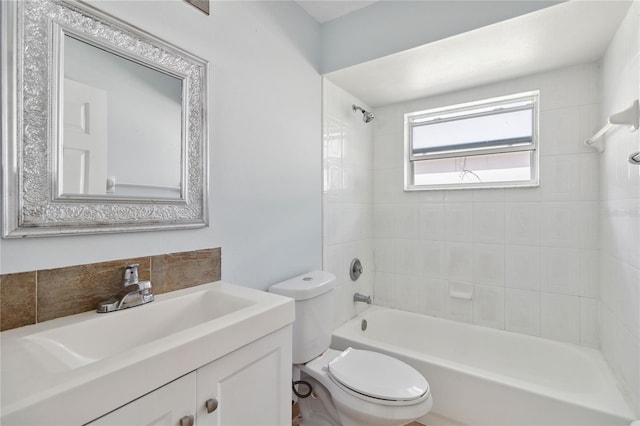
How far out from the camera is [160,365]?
640mm

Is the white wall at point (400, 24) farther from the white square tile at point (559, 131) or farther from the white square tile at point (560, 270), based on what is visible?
the white square tile at point (560, 270)

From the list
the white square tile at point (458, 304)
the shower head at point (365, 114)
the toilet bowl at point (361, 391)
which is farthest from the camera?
the shower head at point (365, 114)

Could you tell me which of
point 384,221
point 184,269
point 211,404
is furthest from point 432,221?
point 211,404

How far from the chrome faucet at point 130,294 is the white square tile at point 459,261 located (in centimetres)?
203

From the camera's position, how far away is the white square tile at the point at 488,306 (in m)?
2.07

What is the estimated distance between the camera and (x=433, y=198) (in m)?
2.32

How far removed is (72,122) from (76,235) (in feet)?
1.13

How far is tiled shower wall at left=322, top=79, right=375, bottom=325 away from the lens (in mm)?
2041

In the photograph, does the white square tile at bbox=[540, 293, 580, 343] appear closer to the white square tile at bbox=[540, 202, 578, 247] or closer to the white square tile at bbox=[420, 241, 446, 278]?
the white square tile at bbox=[540, 202, 578, 247]

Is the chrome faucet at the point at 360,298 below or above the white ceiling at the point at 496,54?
below

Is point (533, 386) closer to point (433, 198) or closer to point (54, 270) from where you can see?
point (433, 198)

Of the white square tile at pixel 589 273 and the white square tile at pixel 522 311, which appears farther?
the white square tile at pixel 522 311

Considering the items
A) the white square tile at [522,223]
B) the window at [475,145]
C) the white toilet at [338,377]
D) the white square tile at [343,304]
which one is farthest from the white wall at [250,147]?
the white square tile at [522,223]

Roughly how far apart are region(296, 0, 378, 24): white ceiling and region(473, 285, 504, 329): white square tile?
209 centimetres
